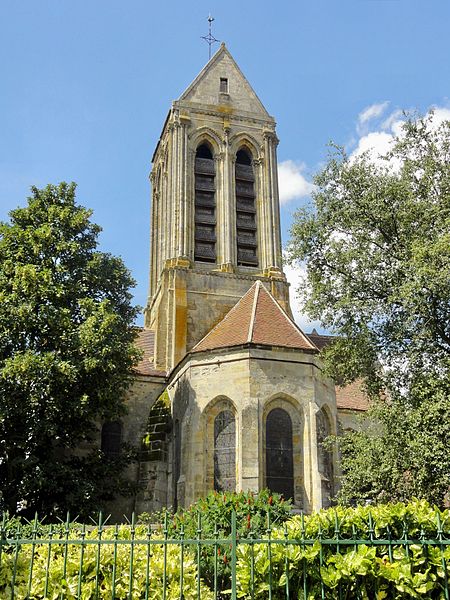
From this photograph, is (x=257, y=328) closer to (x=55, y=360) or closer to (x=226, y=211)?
(x=55, y=360)

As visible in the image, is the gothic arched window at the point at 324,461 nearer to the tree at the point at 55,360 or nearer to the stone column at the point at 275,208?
the tree at the point at 55,360

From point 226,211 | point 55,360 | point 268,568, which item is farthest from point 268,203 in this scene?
point 268,568

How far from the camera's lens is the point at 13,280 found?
18.0 metres

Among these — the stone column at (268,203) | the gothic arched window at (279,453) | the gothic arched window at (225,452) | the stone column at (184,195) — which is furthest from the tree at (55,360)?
the stone column at (268,203)

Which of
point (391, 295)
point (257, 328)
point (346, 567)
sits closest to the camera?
point (346, 567)

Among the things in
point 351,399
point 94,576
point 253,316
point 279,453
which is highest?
point 253,316

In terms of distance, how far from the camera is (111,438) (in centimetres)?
2231

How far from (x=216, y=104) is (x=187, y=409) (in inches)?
649

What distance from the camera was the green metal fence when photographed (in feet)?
20.8

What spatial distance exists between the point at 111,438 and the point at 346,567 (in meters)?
16.8

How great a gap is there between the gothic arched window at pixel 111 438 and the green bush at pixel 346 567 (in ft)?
51.7

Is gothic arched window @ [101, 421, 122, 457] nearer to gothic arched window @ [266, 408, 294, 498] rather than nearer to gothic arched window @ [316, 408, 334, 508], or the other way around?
gothic arched window @ [266, 408, 294, 498]

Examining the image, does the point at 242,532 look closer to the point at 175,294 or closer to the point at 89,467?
the point at 89,467

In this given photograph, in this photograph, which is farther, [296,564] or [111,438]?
[111,438]
